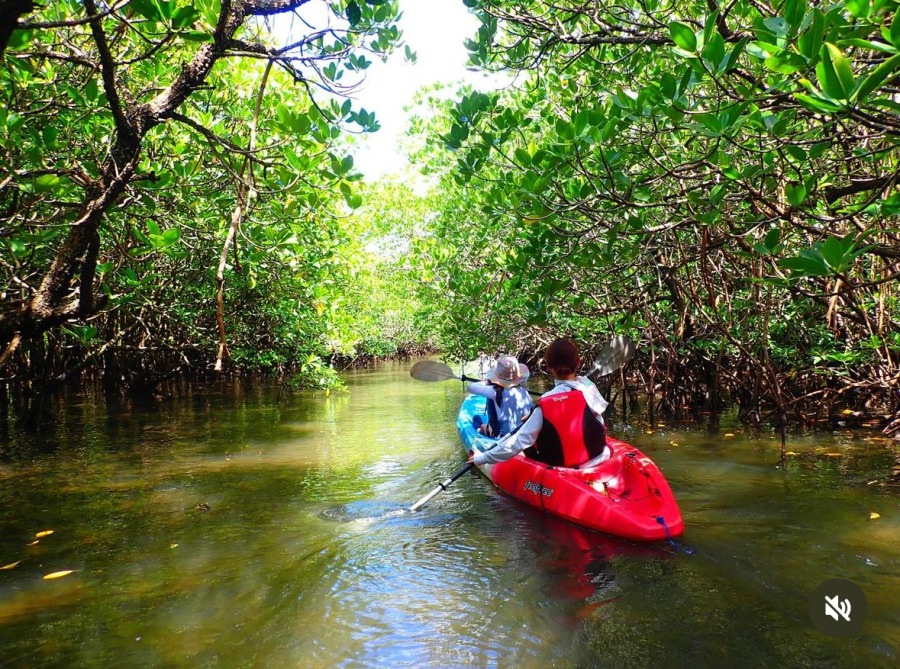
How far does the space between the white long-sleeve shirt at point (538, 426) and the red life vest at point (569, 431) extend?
0.04m

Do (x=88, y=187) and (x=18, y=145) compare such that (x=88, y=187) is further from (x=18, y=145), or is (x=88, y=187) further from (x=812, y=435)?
(x=812, y=435)

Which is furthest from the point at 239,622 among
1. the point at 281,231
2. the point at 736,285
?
the point at 736,285

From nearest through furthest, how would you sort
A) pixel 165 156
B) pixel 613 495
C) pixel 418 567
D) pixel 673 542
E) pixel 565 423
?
pixel 418 567
pixel 673 542
pixel 613 495
pixel 565 423
pixel 165 156

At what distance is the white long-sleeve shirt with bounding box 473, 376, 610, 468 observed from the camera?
4.34 metres

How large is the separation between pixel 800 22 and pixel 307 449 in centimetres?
721

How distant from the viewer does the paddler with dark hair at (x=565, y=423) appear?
4332 millimetres

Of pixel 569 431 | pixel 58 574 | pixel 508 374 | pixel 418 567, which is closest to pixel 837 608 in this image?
pixel 569 431

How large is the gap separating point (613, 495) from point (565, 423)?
0.62 m

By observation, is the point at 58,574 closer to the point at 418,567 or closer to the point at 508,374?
the point at 418,567

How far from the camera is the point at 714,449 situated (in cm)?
691

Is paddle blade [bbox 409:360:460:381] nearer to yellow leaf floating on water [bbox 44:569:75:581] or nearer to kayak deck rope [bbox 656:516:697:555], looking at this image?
kayak deck rope [bbox 656:516:697:555]

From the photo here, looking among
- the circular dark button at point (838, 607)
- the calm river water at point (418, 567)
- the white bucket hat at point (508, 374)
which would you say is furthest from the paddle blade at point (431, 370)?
the circular dark button at point (838, 607)

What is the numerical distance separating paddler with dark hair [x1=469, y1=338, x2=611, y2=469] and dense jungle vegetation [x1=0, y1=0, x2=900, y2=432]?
1.78 ft

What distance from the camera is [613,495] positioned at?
4273mm
